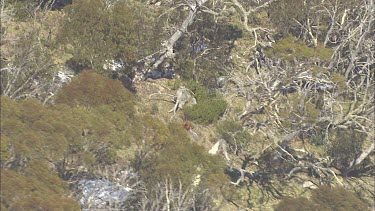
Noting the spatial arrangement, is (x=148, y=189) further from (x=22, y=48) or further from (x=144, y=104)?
(x=144, y=104)

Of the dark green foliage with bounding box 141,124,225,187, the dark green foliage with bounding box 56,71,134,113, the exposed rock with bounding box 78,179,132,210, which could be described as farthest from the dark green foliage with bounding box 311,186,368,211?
the dark green foliage with bounding box 56,71,134,113

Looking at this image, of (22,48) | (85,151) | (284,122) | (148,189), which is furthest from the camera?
(284,122)

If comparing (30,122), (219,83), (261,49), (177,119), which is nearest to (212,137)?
(177,119)

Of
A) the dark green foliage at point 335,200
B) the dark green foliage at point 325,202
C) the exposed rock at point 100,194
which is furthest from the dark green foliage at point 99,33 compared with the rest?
the dark green foliage at point 335,200

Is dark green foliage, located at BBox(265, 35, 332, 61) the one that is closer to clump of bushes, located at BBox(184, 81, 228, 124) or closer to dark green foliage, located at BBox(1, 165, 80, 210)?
clump of bushes, located at BBox(184, 81, 228, 124)

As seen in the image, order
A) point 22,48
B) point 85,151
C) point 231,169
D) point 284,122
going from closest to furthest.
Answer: point 85,151 < point 22,48 < point 231,169 < point 284,122

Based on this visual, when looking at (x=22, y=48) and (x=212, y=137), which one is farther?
(x=212, y=137)
